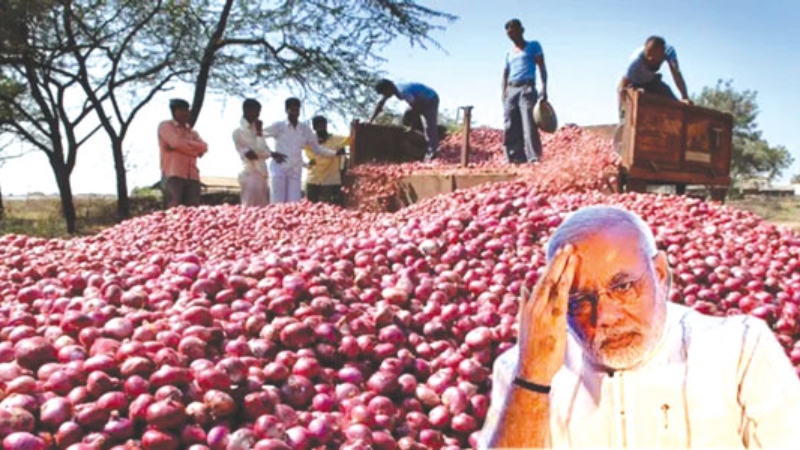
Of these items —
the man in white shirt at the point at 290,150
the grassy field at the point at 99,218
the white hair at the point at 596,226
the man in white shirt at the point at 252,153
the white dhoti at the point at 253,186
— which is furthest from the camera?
the grassy field at the point at 99,218

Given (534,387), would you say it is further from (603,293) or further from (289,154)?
(289,154)

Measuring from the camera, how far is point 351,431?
5.82 feet

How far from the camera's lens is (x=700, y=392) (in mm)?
683

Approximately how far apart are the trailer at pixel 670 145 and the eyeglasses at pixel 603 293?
237 inches

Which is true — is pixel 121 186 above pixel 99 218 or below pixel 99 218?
above

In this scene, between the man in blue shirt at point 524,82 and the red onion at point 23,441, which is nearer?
the red onion at point 23,441

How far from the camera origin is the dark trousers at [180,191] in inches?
323

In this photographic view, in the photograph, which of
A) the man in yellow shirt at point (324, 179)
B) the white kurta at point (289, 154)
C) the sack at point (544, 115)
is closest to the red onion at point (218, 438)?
the sack at point (544, 115)

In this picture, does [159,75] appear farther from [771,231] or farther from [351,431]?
[351,431]

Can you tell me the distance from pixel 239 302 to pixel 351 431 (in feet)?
2.61

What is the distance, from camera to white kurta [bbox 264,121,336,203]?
8586mm

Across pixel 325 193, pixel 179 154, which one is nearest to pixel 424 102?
pixel 325 193

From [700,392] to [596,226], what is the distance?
0.70 ft

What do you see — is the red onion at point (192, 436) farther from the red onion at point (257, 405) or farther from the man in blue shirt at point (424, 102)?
the man in blue shirt at point (424, 102)
